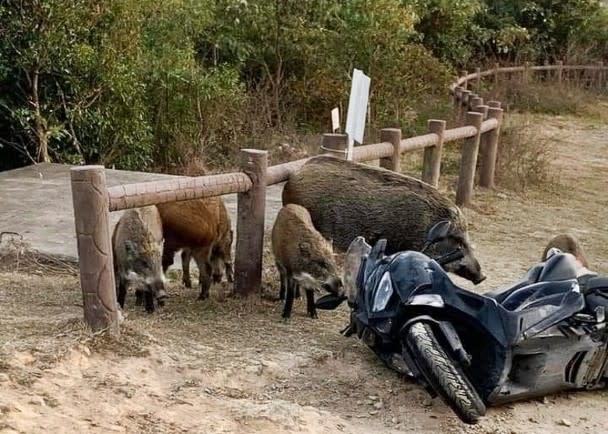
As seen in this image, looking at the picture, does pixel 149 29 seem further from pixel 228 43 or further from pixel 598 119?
pixel 598 119

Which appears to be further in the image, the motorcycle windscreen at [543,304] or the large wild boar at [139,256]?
the large wild boar at [139,256]

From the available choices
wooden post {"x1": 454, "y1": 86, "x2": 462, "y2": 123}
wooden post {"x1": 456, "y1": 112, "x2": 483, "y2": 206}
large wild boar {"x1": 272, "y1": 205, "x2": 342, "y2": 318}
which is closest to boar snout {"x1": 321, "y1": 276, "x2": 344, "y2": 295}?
large wild boar {"x1": 272, "y1": 205, "x2": 342, "y2": 318}

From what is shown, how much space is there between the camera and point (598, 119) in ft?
58.8

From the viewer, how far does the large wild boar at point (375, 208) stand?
19.0ft

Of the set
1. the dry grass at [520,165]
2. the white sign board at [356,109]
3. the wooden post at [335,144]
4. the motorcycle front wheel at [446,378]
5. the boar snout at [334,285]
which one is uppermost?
the white sign board at [356,109]

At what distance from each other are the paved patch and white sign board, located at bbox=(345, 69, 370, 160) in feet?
3.54

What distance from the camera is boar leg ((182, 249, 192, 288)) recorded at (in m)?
5.59

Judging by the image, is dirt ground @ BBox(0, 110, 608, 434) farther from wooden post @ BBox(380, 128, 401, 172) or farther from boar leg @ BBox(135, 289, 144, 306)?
wooden post @ BBox(380, 128, 401, 172)

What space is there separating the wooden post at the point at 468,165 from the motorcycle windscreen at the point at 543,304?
202 inches

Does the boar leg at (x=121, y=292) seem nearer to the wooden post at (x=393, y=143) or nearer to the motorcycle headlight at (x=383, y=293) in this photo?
the motorcycle headlight at (x=383, y=293)

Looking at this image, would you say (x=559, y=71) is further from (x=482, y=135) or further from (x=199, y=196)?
(x=199, y=196)

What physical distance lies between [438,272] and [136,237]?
1644mm

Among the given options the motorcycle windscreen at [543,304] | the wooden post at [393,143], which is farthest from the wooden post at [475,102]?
the motorcycle windscreen at [543,304]

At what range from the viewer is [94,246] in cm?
427
